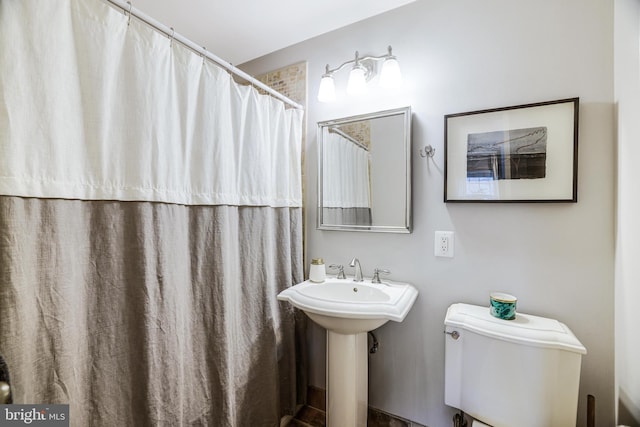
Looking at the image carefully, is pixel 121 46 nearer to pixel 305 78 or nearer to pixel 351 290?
pixel 305 78

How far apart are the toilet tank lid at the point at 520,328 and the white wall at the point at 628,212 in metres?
0.15

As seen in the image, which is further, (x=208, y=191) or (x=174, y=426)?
(x=208, y=191)

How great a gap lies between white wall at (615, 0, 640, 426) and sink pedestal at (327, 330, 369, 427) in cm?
96

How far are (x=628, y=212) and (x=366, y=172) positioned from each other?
108 cm

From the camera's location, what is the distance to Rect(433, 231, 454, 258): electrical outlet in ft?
4.49

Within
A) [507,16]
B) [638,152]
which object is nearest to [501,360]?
[638,152]

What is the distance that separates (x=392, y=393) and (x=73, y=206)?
1.73 meters

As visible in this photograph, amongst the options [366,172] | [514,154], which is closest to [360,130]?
[366,172]

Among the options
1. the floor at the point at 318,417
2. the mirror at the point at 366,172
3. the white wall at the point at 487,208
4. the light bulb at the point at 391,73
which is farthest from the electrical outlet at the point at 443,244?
the floor at the point at 318,417

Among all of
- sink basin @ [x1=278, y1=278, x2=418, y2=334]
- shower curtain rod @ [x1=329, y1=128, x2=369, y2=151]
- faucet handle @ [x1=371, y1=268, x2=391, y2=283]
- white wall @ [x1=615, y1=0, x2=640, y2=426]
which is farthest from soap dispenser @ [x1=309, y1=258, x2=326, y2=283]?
white wall @ [x1=615, y1=0, x2=640, y2=426]

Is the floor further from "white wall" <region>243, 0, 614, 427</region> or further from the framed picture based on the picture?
the framed picture

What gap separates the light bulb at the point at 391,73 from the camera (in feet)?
4.63

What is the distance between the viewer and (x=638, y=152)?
0.86 metres

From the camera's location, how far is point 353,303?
1.17m
